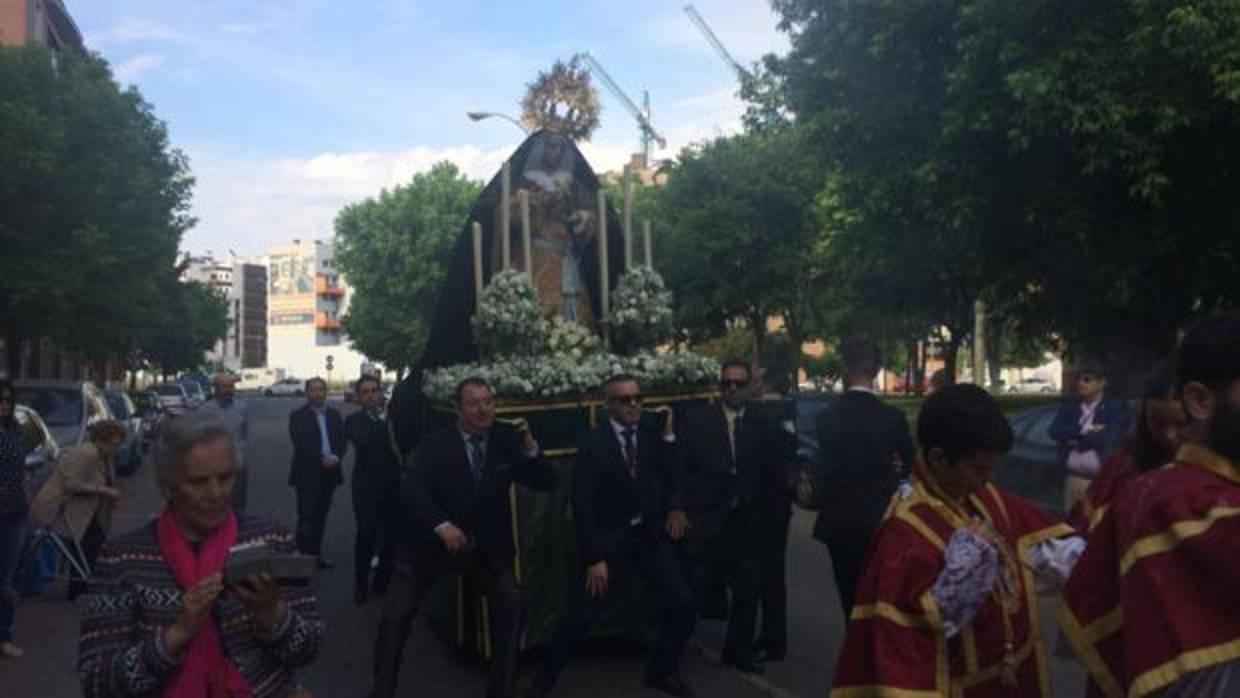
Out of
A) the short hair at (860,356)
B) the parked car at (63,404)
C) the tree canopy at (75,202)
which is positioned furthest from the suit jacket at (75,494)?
the tree canopy at (75,202)

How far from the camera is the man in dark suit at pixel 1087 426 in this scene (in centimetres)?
997

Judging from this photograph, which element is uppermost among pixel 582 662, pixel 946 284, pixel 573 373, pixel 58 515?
pixel 946 284

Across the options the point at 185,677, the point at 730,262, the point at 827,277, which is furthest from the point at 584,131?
the point at 827,277

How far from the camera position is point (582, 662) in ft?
29.1

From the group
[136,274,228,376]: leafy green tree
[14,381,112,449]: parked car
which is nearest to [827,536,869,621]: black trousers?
[14,381,112,449]: parked car

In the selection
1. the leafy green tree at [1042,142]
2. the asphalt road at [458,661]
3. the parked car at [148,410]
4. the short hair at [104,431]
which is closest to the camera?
the asphalt road at [458,661]

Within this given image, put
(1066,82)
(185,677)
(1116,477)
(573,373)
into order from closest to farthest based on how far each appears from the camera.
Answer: (185,677) < (1116,477) < (573,373) < (1066,82)

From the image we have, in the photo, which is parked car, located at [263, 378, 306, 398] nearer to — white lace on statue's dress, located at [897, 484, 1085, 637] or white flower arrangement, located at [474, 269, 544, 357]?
white flower arrangement, located at [474, 269, 544, 357]

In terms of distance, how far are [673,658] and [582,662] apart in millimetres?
1183

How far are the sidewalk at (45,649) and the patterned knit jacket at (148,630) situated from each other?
15.2ft

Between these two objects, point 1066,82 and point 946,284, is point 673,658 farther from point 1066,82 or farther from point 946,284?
point 946,284

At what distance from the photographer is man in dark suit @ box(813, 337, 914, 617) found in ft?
22.9

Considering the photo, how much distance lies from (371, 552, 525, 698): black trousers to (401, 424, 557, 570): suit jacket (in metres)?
0.08

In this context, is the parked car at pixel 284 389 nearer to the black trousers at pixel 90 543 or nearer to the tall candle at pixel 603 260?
the black trousers at pixel 90 543
